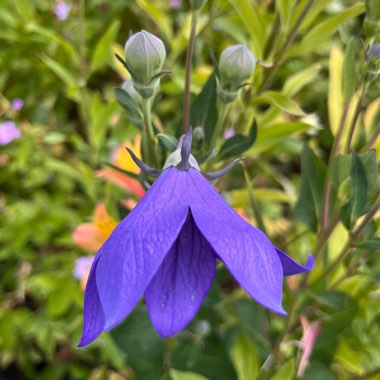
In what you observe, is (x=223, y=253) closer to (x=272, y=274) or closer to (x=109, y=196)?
(x=272, y=274)

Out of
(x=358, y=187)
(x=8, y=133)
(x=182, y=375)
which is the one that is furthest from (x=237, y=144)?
(x=8, y=133)

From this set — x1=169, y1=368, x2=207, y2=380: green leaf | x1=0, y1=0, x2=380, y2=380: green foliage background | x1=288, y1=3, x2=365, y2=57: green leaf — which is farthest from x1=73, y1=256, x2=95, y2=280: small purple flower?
x1=288, y1=3, x2=365, y2=57: green leaf

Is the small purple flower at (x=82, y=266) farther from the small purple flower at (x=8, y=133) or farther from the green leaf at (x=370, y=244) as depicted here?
the green leaf at (x=370, y=244)

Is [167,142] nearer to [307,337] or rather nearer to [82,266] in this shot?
[307,337]

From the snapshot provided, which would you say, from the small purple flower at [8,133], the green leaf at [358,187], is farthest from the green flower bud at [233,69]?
the small purple flower at [8,133]

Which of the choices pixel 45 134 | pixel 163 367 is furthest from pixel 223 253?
pixel 45 134
